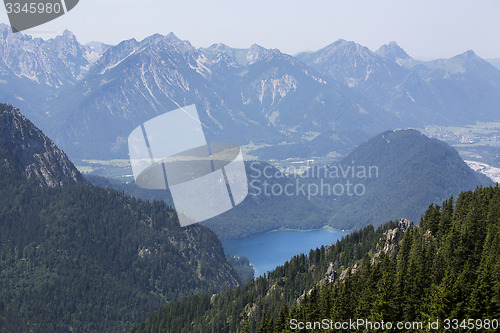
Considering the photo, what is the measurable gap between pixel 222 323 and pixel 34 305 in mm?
68400

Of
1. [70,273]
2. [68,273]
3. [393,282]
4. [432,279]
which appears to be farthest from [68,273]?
[432,279]

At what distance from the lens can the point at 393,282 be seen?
233 feet

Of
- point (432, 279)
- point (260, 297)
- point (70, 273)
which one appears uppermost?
point (432, 279)

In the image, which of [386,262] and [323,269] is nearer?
[386,262]

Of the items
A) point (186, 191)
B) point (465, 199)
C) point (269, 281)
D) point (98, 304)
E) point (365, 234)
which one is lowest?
point (98, 304)

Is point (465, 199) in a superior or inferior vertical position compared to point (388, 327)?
superior

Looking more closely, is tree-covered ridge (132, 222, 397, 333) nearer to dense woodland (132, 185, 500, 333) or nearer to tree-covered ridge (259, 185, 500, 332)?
dense woodland (132, 185, 500, 333)

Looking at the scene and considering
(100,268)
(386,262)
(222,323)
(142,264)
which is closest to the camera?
(386,262)

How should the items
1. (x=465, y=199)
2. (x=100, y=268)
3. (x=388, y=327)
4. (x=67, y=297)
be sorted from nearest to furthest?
(x=388, y=327) < (x=465, y=199) < (x=67, y=297) < (x=100, y=268)

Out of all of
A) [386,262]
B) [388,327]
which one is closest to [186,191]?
[388,327]

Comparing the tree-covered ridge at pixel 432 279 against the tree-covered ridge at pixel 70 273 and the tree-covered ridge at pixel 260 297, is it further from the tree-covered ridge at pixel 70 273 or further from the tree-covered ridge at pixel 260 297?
the tree-covered ridge at pixel 70 273

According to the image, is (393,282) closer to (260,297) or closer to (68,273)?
(260,297)

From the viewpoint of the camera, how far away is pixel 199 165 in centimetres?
9225

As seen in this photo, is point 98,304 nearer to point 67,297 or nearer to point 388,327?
point 67,297
